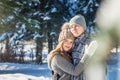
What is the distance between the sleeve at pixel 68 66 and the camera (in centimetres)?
306

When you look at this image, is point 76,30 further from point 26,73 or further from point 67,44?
point 26,73

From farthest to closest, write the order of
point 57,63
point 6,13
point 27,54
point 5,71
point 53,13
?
point 27,54
point 53,13
point 5,71
point 6,13
point 57,63

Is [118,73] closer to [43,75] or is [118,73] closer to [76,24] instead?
[43,75]

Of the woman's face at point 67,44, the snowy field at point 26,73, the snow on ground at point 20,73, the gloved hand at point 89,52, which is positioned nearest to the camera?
the gloved hand at point 89,52

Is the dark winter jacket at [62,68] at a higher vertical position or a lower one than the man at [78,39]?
lower

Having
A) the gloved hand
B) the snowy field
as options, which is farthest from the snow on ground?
the gloved hand

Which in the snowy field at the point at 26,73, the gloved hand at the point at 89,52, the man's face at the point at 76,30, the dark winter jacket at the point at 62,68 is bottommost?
the snowy field at the point at 26,73

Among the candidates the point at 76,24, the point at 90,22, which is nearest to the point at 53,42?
the point at 90,22

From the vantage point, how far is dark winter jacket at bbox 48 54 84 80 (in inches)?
121

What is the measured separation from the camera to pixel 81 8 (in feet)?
51.2

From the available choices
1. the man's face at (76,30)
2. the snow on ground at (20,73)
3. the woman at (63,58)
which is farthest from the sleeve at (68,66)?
the snow on ground at (20,73)

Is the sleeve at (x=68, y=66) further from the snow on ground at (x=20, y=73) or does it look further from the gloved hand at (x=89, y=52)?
the snow on ground at (x=20, y=73)

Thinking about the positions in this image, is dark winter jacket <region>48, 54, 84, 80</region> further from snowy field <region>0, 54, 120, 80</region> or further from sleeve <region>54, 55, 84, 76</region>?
snowy field <region>0, 54, 120, 80</region>

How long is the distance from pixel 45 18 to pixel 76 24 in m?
12.0
